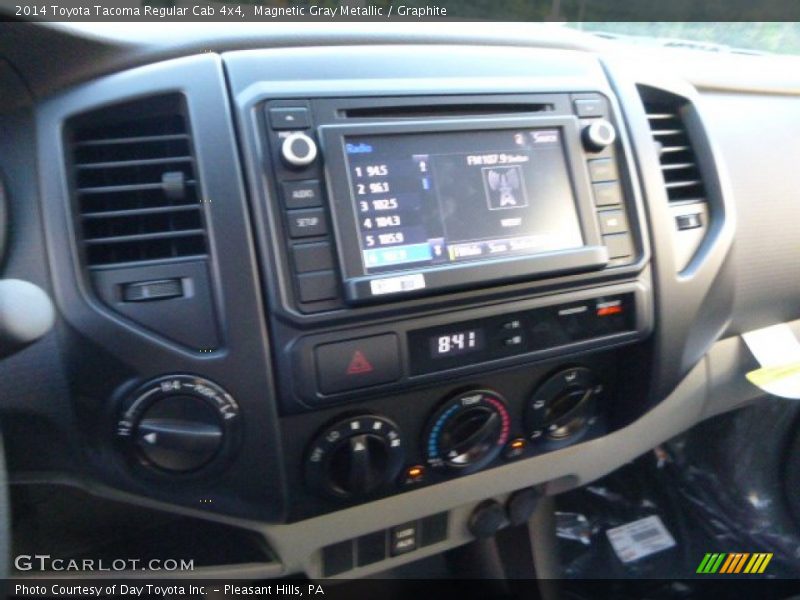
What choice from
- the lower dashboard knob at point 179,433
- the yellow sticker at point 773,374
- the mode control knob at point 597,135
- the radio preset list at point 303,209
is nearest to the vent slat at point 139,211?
the radio preset list at point 303,209

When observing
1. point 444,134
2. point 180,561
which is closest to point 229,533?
point 180,561

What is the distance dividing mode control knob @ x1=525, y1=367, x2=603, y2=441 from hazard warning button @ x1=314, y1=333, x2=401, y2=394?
255 mm

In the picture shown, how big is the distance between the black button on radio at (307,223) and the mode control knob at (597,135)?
0.39m

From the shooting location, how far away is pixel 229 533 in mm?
963

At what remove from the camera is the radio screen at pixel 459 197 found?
82cm

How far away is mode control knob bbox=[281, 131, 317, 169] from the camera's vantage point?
78 centimetres

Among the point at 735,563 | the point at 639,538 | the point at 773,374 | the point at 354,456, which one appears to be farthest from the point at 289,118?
the point at 735,563

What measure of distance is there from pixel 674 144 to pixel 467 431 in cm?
59

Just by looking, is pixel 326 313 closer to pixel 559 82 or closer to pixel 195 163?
pixel 195 163

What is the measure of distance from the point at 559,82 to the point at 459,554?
942mm

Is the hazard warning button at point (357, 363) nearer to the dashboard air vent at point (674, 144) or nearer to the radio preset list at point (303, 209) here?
the radio preset list at point (303, 209)

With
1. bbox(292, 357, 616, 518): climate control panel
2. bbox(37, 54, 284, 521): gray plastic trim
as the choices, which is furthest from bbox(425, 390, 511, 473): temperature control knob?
bbox(37, 54, 284, 521): gray plastic trim

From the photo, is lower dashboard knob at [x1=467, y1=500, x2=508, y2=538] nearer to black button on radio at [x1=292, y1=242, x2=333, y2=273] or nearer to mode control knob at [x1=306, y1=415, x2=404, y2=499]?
mode control knob at [x1=306, y1=415, x2=404, y2=499]

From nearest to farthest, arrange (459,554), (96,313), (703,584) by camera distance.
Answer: (96,313), (459,554), (703,584)
